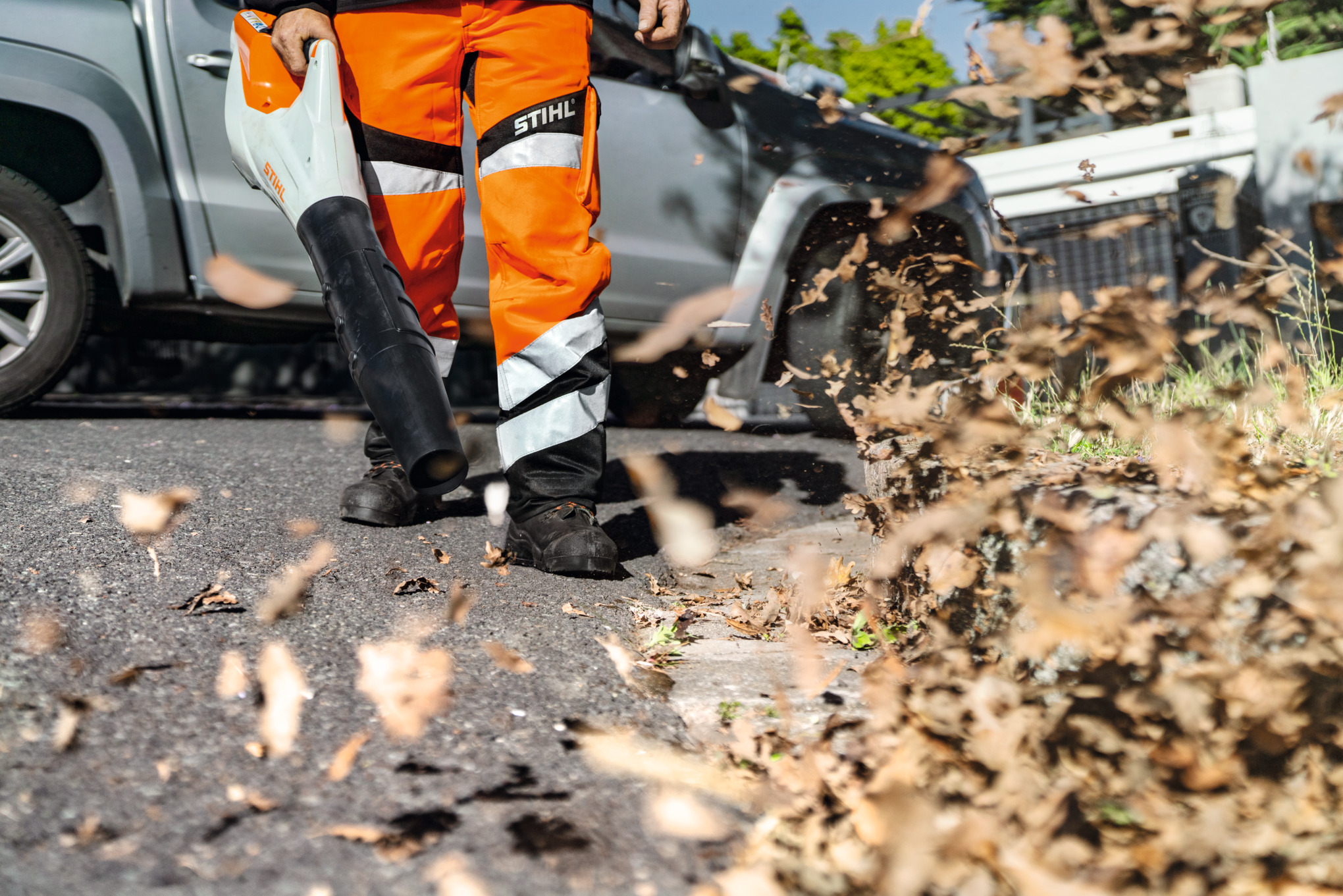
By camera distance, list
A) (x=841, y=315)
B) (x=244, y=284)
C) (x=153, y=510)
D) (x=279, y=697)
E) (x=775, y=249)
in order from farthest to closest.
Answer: (x=841, y=315) → (x=775, y=249) → (x=244, y=284) → (x=153, y=510) → (x=279, y=697)

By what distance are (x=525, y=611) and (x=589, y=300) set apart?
70 centimetres

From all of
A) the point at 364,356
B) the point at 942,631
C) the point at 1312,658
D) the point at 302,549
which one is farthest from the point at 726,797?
the point at 302,549

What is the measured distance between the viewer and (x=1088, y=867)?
92 centimetres

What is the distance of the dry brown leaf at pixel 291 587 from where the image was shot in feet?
5.28

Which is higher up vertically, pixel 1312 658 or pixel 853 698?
pixel 1312 658

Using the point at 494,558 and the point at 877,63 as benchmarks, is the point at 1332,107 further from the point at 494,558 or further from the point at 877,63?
the point at 877,63

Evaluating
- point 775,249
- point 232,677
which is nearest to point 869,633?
point 232,677

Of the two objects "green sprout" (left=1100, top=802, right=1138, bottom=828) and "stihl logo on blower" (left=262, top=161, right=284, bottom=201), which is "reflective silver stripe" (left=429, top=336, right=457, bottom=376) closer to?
"stihl logo on blower" (left=262, top=161, right=284, bottom=201)

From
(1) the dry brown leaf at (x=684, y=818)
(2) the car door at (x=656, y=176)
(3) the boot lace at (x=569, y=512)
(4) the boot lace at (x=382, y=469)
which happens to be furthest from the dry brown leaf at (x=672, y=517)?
(1) the dry brown leaf at (x=684, y=818)

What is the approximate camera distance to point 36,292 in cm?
319

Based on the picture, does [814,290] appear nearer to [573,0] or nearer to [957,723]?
[573,0]

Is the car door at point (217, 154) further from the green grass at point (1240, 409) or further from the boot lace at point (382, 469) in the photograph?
the green grass at point (1240, 409)

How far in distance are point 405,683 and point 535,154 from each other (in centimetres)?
116

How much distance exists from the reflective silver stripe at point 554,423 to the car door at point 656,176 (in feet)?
5.22
